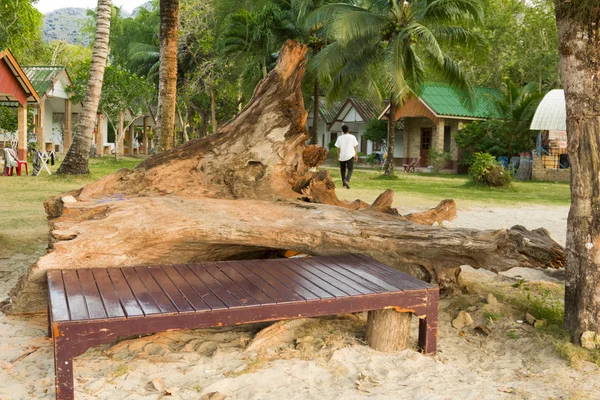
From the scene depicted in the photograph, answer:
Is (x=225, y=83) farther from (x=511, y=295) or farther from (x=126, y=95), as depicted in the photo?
(x=511, y=295)

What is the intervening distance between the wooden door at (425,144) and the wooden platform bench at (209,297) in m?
28.6

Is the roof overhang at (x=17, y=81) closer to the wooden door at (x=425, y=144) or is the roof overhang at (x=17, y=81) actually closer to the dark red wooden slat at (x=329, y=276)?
the dark red wooden slat at (x=329, y=276)

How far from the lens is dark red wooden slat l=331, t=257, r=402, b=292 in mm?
3689

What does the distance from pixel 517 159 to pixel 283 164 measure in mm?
21556

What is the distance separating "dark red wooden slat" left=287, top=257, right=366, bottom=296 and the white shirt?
1049 cm

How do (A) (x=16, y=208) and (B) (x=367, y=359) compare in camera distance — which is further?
(A) (x=16, y=208)

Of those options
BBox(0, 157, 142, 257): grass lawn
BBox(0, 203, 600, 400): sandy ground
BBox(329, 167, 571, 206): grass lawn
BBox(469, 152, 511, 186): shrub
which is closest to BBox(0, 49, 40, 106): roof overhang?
BBox(0, 157, 142, 257): grass lawn

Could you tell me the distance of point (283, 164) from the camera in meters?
5.40

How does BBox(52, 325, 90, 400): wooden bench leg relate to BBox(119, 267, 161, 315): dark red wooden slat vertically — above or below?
below

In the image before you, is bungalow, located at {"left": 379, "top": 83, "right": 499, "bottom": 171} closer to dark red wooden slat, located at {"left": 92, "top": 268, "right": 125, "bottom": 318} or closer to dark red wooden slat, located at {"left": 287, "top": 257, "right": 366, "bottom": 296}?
dark red wooden slat, located at {"left": 287, "top": 257, "right": 366, "bottom": 296}

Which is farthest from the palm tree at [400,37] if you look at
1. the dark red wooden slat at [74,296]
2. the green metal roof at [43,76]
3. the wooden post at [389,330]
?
the dark red wooden slat at [74,296]

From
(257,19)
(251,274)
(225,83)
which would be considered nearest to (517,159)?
(257,19)

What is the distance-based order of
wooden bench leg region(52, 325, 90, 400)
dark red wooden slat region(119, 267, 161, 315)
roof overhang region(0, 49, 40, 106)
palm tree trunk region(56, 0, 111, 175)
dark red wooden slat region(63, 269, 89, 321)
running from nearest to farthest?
wooden bench leg region(52, 325, 90, 400) → dark red wooden slat region(63, 269, 89, 321) → dark red wooden slat region(119, 267, 161, 315) → palm tree trunk region(56, 0, 111, 175) → roof overhang region(0, 49, 40, 106)

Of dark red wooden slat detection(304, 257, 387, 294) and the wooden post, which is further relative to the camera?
the wooden post
